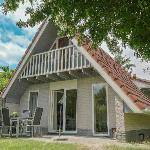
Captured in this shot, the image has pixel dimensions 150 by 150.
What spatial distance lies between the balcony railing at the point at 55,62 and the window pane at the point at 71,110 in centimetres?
158

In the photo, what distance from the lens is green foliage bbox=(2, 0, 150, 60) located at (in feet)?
25.4

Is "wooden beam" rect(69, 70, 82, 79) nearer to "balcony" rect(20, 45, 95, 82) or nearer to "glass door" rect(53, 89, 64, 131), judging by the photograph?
"balcony" rect(20, 45, 95, 82)

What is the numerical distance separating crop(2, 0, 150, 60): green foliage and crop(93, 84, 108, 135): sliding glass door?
20.3ft

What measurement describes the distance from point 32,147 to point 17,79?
350 inches

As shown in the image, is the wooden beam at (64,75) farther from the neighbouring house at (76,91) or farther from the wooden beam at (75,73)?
the wooden beam at (75,73)

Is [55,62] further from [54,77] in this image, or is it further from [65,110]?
[65,110]

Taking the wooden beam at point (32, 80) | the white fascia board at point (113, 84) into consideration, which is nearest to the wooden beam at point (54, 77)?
the wooden beam at point (32, 80)

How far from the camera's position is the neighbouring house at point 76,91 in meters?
13.8

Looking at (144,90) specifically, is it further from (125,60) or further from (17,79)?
(125,60)

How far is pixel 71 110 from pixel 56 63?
101 inches

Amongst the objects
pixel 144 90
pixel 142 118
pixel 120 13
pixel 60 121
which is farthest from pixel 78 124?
pixel 120 13

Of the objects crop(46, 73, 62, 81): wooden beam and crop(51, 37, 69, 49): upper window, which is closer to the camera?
crop(46, 73, 62, 81): wooden beam

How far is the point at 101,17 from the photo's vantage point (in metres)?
8.28

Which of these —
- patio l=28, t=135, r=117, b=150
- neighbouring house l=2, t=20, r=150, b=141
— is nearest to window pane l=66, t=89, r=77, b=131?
neighbouring house l=2, t=20, r=150, b=141
